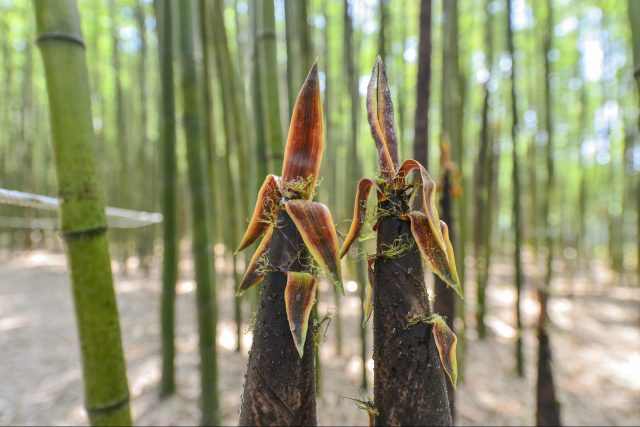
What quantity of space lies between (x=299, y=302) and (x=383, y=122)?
0.30 metres

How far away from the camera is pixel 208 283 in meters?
1.64

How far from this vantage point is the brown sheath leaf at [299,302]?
17.8 inches

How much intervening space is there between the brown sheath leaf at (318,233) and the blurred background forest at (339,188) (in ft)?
0.59

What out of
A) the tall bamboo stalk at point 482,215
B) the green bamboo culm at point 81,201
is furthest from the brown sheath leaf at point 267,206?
the tall bamboo stalk at point 482,215

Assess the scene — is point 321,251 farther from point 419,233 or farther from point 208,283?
point 208,283

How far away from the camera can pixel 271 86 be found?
4.20 feet

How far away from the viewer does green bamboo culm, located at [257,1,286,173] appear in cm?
129

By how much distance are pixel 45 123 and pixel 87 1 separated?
12.4ft

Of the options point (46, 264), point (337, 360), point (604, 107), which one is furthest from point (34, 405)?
point (604, 107)

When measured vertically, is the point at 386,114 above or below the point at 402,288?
above

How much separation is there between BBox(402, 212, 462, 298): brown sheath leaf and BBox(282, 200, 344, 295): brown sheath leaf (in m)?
0.12

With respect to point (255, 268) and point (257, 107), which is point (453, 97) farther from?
point (255, 268)

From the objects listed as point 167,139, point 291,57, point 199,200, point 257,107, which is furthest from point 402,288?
point 167,139

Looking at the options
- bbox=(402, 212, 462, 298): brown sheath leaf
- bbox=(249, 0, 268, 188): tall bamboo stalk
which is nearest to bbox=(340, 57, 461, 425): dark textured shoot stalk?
bbox=(402, 212, 462, 298): brown sheath leaf
